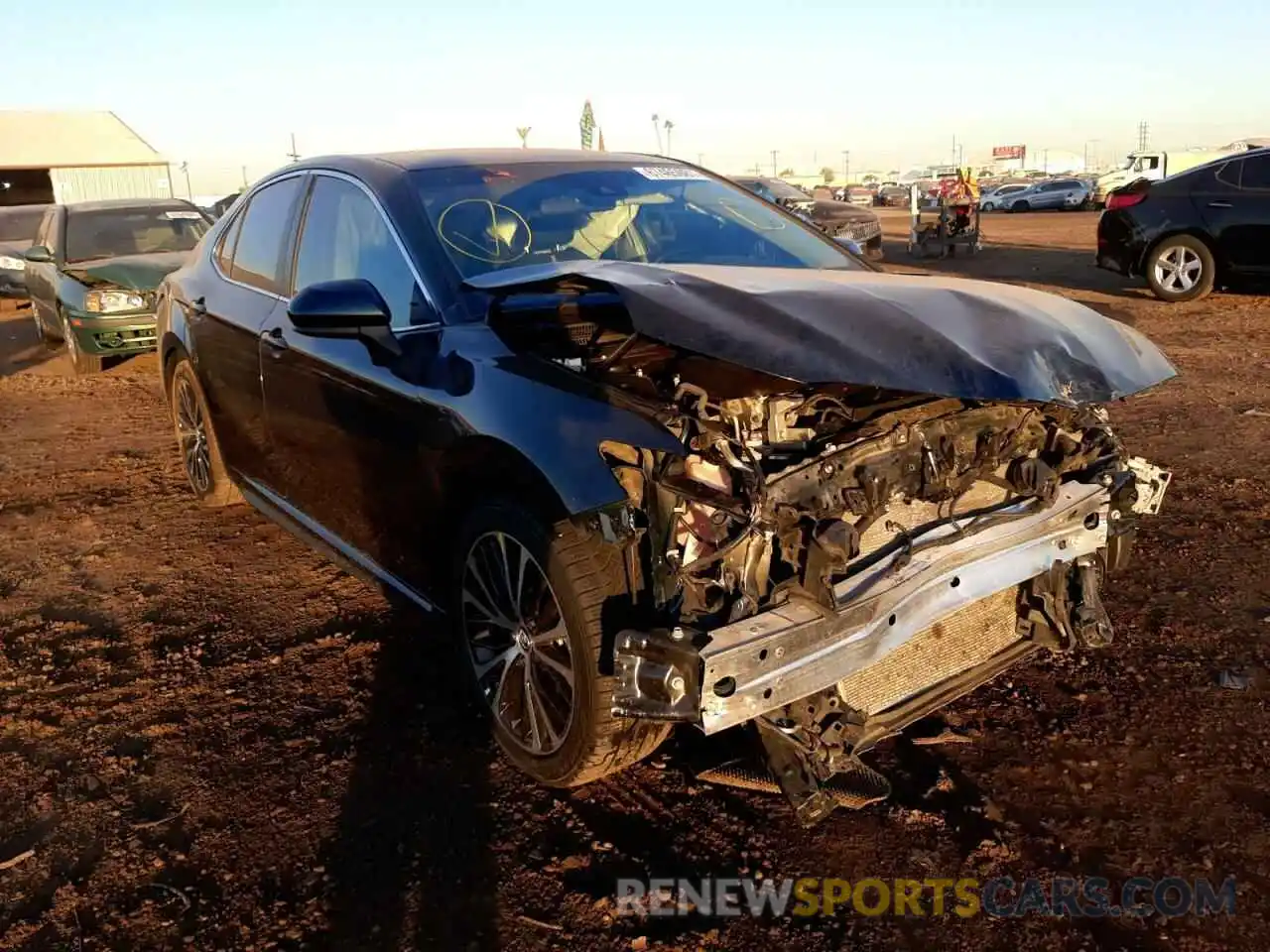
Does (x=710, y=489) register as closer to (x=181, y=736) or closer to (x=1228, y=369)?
(x=181, y=736)

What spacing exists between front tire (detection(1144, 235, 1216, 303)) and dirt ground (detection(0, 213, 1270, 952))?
24.6ft

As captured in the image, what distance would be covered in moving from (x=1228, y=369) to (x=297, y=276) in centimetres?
699

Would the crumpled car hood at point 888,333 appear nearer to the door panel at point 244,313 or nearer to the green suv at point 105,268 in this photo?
the door panel at point 244,313

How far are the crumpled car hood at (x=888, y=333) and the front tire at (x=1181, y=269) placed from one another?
31.3ft

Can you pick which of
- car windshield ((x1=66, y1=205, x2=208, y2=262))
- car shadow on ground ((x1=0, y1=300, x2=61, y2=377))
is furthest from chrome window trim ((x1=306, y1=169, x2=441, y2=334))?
car shadow on ground ((x1=0, y1=300, x2=61, y2=377))

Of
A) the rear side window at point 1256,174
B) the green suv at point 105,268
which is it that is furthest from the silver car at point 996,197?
the green suv at point 105,268

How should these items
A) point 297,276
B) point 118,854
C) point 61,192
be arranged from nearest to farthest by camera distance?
point 118,854 → point 297,276 → point 61,192

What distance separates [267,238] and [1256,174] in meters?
10.4

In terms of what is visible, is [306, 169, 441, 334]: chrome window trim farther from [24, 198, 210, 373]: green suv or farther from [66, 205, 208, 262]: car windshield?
[66, 205, 208, 262]: car windshield

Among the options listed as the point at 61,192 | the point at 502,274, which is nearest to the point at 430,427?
the point at 502,274

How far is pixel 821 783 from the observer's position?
242 centimetres

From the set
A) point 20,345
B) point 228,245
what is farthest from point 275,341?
point 20,345

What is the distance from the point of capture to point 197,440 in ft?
16.9

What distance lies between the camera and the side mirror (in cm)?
289
